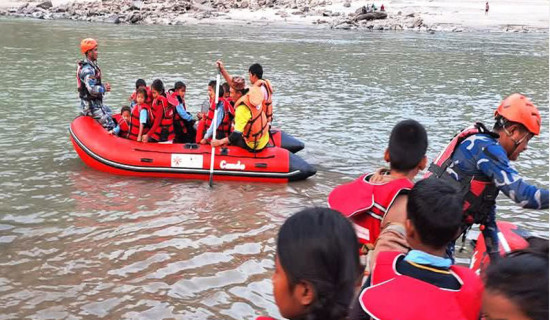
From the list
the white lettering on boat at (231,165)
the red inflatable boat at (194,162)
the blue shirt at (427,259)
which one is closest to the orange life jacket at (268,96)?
the red inflatable boat at (194,162)

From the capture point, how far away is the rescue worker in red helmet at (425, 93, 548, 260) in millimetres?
3377

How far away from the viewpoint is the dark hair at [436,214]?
2.42 meters

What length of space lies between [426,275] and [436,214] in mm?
295

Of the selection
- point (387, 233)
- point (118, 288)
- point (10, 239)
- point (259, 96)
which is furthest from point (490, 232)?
point (10, 239)

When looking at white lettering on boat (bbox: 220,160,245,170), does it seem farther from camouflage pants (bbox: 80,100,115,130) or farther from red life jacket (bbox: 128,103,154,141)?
camouflage pants (bbox: 80,100,115,130)

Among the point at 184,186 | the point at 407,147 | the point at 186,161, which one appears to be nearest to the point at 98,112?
the point at 186,161

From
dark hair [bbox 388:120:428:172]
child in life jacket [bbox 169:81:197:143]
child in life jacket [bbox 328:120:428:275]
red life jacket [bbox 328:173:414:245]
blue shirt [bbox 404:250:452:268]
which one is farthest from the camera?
child in life jacket [bbox 169:81:197:143]

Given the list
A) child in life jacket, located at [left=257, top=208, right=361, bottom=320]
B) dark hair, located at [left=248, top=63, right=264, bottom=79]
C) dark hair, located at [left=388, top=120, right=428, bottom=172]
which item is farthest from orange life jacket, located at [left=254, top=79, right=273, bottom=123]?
child in life jacket, located at [left=257, top=208, right=361, bottom=320]

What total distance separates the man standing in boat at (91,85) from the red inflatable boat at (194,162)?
92 centimetres

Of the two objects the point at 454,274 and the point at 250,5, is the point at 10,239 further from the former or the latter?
the point at 250,5

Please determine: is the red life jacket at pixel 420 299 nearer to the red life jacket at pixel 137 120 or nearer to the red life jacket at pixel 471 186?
the red life jacket at pixel 471 186

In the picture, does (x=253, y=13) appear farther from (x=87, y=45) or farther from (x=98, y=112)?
(x=87, y=45)

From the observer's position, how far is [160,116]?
27.0 feet

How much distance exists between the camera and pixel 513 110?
135 inches
